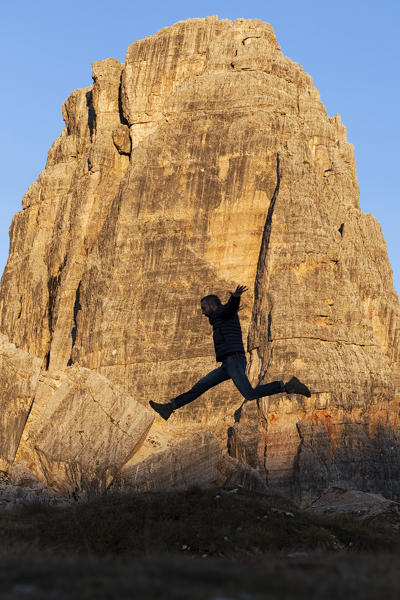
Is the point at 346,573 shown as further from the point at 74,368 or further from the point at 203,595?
the point at 74,368

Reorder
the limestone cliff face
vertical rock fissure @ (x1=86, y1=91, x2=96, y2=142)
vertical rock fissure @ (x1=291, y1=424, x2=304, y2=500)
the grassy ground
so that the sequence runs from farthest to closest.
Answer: vertical rock fissure @ (x1=86, y1=91, x2=96, y2=142) → the limestone cliff face → vertical rock fissure @ (x1=291, y1=424, x2=304, y2=500) → the grassy ground

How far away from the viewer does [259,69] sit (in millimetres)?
60969

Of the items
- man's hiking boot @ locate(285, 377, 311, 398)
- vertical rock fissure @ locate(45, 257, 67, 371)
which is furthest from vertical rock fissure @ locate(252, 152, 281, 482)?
man's hiking boot @ locate(285, 377, 311, 398)

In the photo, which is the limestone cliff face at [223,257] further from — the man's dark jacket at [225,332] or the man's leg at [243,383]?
the man's dark jacket at [225,332]

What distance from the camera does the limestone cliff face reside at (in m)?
49.2

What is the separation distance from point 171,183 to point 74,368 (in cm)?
3136

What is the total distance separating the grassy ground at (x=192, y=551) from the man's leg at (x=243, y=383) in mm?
2151

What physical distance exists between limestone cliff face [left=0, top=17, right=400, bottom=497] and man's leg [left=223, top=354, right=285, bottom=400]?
102 ft

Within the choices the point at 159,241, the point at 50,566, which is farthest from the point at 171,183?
the point at 50,566

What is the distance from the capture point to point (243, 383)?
15664mm

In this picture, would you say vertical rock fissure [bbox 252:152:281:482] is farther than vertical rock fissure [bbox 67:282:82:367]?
No

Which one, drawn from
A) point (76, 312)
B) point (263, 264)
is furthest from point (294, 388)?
point (76, 312)

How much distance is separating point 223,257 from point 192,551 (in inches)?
1687

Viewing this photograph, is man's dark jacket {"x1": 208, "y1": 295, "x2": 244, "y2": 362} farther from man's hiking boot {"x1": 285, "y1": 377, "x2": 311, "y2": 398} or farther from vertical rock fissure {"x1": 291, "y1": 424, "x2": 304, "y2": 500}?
vertical rock fissure {"x1": 291, "y1": 424, "x2": 304, "y2": 500}
